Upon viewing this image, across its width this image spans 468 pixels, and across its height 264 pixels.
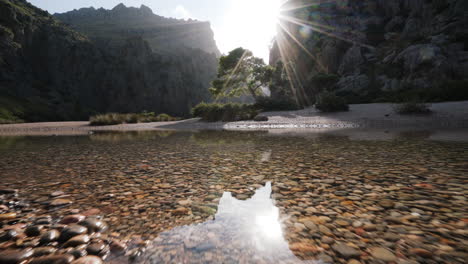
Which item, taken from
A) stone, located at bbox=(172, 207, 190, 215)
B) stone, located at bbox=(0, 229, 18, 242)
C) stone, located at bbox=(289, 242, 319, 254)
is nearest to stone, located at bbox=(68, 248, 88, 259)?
stone, located at bbox=(0, 229, 18, 242)

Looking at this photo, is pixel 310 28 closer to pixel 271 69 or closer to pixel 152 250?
pixel 271 69

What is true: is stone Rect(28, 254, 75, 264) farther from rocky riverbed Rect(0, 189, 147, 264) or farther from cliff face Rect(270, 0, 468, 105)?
cliff face Rect(270, 0, 468, 105)

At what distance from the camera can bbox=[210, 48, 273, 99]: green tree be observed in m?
28.8

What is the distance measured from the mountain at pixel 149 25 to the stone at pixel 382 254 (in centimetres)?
14635

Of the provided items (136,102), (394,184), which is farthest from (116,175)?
(136,102)

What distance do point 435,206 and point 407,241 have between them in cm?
91

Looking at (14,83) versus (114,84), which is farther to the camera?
(114,84)

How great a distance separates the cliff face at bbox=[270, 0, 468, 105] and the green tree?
8099 mm

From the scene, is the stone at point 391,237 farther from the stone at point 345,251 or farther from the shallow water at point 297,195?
the stone at point 345,251

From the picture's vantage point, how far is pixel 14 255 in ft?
4.86

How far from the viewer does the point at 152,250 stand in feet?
5.32

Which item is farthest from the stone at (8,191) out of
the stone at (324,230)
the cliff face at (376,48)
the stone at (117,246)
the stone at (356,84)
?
the stone at (356,84)

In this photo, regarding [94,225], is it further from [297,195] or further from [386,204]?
[386,204]

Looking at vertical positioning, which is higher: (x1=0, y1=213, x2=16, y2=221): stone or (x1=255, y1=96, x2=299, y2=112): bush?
(x1=255, y1=96, x2=299, y2=112): bush
